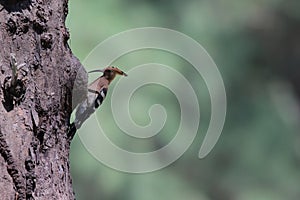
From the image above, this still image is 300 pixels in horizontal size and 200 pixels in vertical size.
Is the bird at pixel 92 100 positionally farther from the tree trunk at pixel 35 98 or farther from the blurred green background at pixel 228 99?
the blurred green background at pixel 228 99

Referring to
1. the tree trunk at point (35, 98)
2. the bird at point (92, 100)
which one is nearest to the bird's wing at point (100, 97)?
the bird at point (92, 100)

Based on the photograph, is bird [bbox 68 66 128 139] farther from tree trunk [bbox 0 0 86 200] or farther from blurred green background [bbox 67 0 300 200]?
blurred green background [bbox 67 0 300 200]

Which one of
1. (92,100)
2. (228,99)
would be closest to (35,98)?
(92,100)

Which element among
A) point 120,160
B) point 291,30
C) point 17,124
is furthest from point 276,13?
point 17,124

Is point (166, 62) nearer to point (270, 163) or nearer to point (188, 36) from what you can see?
point (188, 36)

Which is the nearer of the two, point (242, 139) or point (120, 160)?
point (120, 160)

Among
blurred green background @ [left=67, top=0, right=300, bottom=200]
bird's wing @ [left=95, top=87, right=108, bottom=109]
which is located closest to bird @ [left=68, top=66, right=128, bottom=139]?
bird's wing @ [left=95, top=87, right=108, bottom=109]

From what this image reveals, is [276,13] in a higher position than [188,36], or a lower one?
higher
